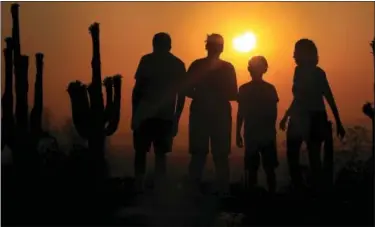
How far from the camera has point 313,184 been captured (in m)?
9.69

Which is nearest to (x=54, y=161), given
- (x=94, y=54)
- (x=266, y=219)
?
(x=94, y=54)

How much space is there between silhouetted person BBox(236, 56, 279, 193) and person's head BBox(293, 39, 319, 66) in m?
0.49

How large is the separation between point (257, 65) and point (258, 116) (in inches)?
27.1

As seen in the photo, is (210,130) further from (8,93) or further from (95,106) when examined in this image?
(8,93)

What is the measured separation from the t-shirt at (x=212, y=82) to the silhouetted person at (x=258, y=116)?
0.22 meters

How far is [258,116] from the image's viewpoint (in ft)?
30.4

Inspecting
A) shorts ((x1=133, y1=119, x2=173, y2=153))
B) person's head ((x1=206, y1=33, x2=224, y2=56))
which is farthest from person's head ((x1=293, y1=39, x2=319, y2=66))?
shorts ((x1=133, y1=119, x2=173, y2=153))

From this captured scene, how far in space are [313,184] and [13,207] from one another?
4122mm

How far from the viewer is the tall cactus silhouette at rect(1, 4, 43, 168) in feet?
37.8

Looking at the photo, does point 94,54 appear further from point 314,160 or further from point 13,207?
point 314,160

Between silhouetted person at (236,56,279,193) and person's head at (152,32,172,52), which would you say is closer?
person's head at (152,32,172,52)

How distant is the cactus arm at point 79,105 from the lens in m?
11.4

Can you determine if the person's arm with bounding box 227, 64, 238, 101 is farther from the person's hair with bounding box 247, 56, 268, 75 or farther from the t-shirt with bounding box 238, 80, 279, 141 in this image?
the person's hair with bounding box 247, 56, 268, 75

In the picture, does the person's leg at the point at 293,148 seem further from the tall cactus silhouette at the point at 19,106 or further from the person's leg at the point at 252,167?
the tall cactus silhouette at the point at 19,106
